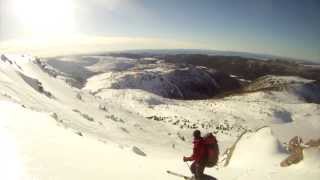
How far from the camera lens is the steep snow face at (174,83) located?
105 meters

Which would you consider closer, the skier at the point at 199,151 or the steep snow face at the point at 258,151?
the skier at the point at 199,151

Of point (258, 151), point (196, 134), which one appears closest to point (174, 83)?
point (258, 151)

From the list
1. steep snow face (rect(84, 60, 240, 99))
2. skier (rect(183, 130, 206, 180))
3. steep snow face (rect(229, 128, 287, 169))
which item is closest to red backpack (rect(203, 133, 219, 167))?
skier (rect(183, 130, 206, 180))

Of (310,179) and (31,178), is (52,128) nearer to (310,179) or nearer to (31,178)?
(31,178)

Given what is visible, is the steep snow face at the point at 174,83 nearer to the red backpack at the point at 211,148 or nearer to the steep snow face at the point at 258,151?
the steep snow face at the point at 258,151

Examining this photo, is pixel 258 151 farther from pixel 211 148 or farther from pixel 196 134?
pixel 196 134

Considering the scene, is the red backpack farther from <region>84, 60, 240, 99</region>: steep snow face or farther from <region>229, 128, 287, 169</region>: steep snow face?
<region>84, 60, 240, 99</region>: steep snow face

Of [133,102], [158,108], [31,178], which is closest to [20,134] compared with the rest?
[31,178]

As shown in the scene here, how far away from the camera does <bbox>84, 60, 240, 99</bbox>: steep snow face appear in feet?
345

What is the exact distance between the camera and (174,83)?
113 m

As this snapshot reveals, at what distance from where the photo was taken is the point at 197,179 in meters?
9.38

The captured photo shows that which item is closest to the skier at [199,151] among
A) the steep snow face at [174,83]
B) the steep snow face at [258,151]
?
the steep snow face at [258,151]

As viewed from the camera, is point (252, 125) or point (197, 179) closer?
point (197, 179)

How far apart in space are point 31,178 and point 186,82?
358ft
